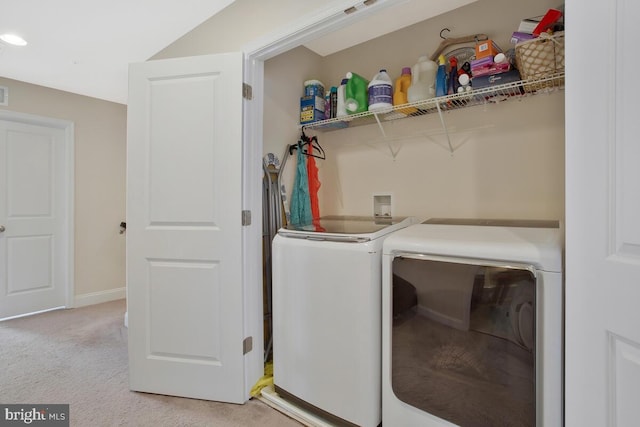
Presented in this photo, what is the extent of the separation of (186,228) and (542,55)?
1933 millimetres

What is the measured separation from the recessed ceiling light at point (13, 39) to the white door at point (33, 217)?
1.07 metres

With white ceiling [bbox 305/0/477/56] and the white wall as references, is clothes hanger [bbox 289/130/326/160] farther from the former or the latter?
the white wall

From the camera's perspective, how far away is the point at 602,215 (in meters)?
0.73

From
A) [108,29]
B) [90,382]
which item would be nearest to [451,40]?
[108,29]

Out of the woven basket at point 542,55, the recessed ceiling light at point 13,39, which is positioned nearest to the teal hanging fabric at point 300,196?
the woven basket at point 542,55

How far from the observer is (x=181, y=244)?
1736 mm

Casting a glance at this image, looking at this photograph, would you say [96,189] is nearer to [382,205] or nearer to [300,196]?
[300,196]

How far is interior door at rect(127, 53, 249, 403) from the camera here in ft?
5.53

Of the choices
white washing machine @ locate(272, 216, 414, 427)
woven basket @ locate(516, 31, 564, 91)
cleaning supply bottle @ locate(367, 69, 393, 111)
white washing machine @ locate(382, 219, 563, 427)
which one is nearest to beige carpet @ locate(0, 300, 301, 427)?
white washing machine @ locate(272, 216, 414, 427)

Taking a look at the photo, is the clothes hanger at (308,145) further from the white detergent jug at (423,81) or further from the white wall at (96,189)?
the white wall at (96,189)

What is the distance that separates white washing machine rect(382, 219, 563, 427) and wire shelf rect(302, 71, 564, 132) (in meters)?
0.70

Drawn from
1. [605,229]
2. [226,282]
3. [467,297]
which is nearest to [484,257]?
[467,297]

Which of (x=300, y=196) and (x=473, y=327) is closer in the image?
(x=473, y=327)

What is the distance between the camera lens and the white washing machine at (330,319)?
1.36 m
